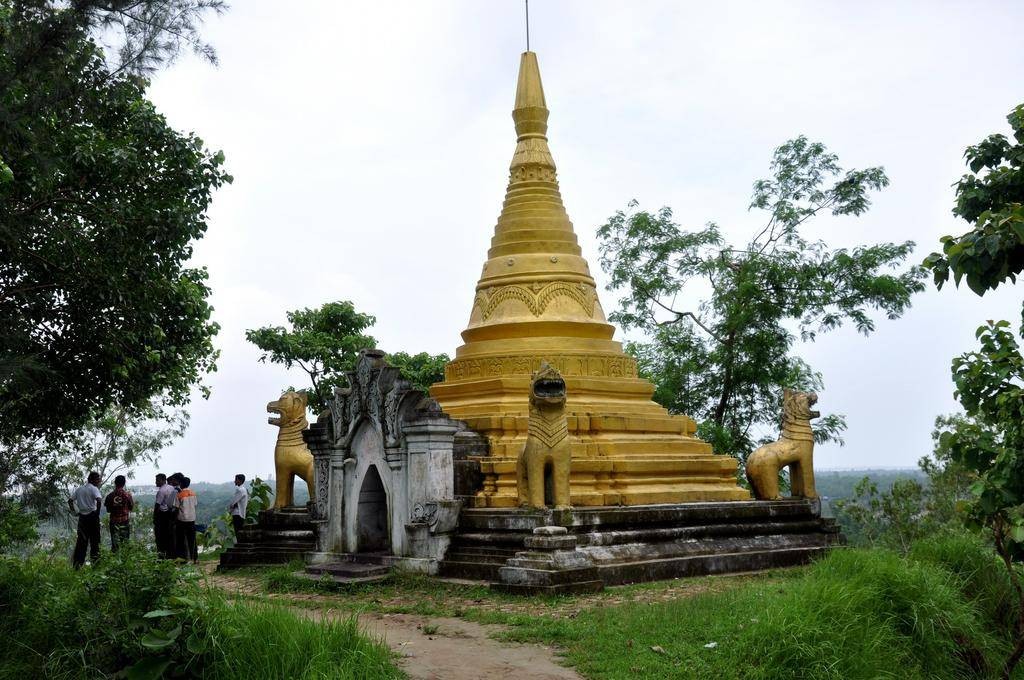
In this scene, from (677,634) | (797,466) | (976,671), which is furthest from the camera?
(797,466)

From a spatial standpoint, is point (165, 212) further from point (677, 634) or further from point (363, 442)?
point (677, 634)

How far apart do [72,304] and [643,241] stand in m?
14.4

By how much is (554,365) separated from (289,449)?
472 centimetres

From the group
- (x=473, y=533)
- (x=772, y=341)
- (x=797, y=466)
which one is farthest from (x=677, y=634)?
(x=772, y=341)

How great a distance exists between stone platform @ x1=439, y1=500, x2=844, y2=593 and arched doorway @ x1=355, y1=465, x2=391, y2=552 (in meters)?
1.81

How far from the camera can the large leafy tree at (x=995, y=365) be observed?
642cm

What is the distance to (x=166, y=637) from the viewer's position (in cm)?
789

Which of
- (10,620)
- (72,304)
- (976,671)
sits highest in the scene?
(72,304)

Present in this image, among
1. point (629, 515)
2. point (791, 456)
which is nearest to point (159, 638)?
point (629, 515)

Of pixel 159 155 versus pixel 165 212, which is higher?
pixel 159 155

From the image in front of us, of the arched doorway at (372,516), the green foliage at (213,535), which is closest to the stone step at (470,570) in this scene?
the arched doorway at (372,516)

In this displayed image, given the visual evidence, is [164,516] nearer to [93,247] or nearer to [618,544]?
[93,247]

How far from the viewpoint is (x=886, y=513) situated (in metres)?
23.5

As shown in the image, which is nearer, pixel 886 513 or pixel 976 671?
pixel 976 671
